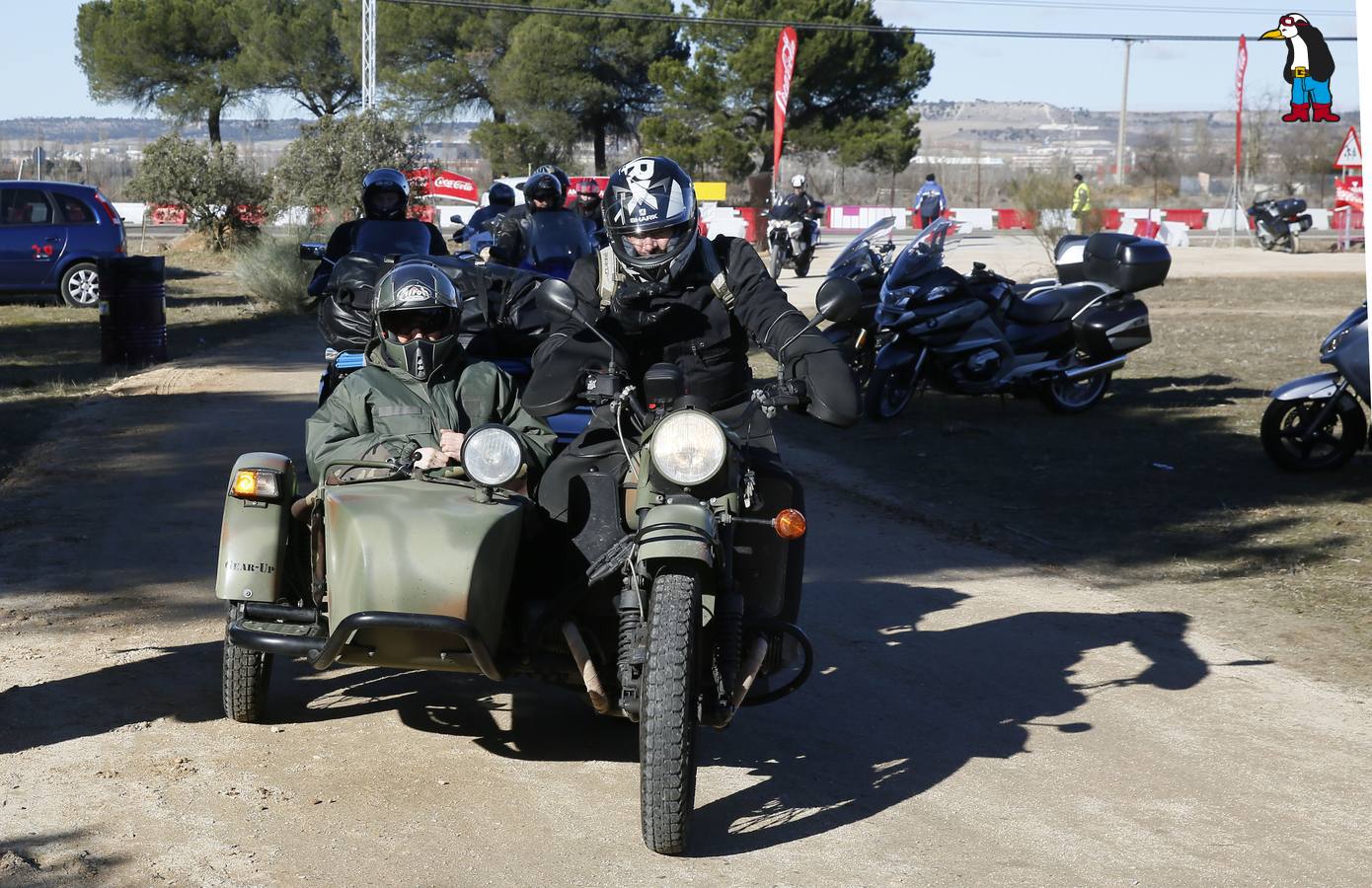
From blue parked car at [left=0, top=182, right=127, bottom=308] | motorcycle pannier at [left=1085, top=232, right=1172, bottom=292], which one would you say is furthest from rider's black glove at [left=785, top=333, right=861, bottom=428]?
blue parked car at [left=0, top=182, right=127, bottom=308]

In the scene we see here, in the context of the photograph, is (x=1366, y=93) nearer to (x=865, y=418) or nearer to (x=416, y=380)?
(x=416, y=380)

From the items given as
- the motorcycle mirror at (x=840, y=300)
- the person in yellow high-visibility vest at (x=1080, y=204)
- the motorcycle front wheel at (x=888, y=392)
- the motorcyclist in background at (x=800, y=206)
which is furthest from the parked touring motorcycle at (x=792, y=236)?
the motorcycle mirror at (x=840, y=300)

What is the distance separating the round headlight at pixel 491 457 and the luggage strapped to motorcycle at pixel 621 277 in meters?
0.91

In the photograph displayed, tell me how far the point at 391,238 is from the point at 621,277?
4.80 m

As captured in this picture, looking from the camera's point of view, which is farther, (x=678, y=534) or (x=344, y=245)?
(x=344, y=245)

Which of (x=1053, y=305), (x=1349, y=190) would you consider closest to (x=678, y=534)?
(x=1053, y=305)

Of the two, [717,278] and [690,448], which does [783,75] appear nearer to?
[717,278]

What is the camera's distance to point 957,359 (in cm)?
1285

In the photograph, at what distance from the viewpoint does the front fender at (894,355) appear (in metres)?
12.8

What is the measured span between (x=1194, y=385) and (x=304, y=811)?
11.9 metres

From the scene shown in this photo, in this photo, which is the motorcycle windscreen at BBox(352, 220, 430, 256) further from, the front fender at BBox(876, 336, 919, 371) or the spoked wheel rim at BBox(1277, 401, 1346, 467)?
the spoked wheel rim at BBox(1277, 401, 1346, 467)

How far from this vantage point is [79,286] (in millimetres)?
21094

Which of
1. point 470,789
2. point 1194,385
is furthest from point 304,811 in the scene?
point 1194,385

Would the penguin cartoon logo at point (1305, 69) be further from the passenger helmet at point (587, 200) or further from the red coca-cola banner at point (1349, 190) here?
the red coca-cola banner at point (1349, 190)
